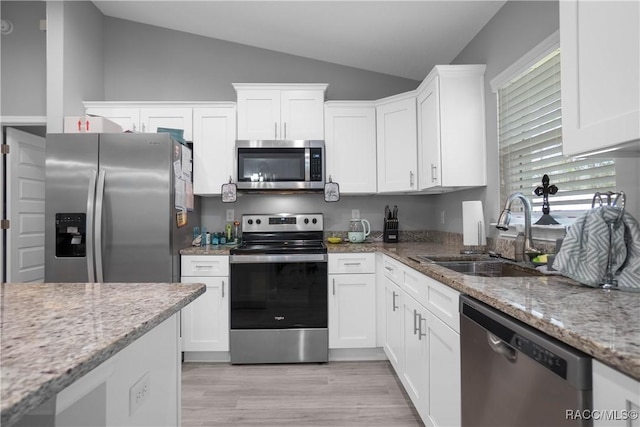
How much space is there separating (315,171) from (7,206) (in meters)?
2.89

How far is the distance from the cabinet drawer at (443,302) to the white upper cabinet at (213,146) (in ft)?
6.81

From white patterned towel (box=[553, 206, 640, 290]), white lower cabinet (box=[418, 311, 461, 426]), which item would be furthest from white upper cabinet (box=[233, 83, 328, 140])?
white patterned towel (box=[553, 206, 640, 290])

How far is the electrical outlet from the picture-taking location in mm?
913

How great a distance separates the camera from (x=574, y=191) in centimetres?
176

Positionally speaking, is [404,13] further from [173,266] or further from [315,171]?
[173,266]

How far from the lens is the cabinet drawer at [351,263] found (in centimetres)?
287

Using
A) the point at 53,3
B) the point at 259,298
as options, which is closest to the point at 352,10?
the point at 259,298

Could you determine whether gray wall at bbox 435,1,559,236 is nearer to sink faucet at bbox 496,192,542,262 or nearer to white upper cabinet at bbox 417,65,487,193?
white upper cabinet at bbox 417,65,487,193

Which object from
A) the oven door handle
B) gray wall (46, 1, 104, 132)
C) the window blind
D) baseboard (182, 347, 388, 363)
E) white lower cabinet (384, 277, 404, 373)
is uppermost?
gray wall (46, 1, 104, 132)

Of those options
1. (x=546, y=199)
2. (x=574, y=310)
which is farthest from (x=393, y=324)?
(x=574, y=310)

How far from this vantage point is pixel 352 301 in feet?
9.43

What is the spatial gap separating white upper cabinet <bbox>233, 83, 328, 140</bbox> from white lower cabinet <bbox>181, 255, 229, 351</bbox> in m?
1.16

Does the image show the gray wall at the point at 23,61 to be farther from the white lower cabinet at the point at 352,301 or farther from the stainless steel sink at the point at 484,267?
the stainless steel sink at the point at 484,267

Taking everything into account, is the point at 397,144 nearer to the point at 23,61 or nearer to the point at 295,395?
the point at 295,395
